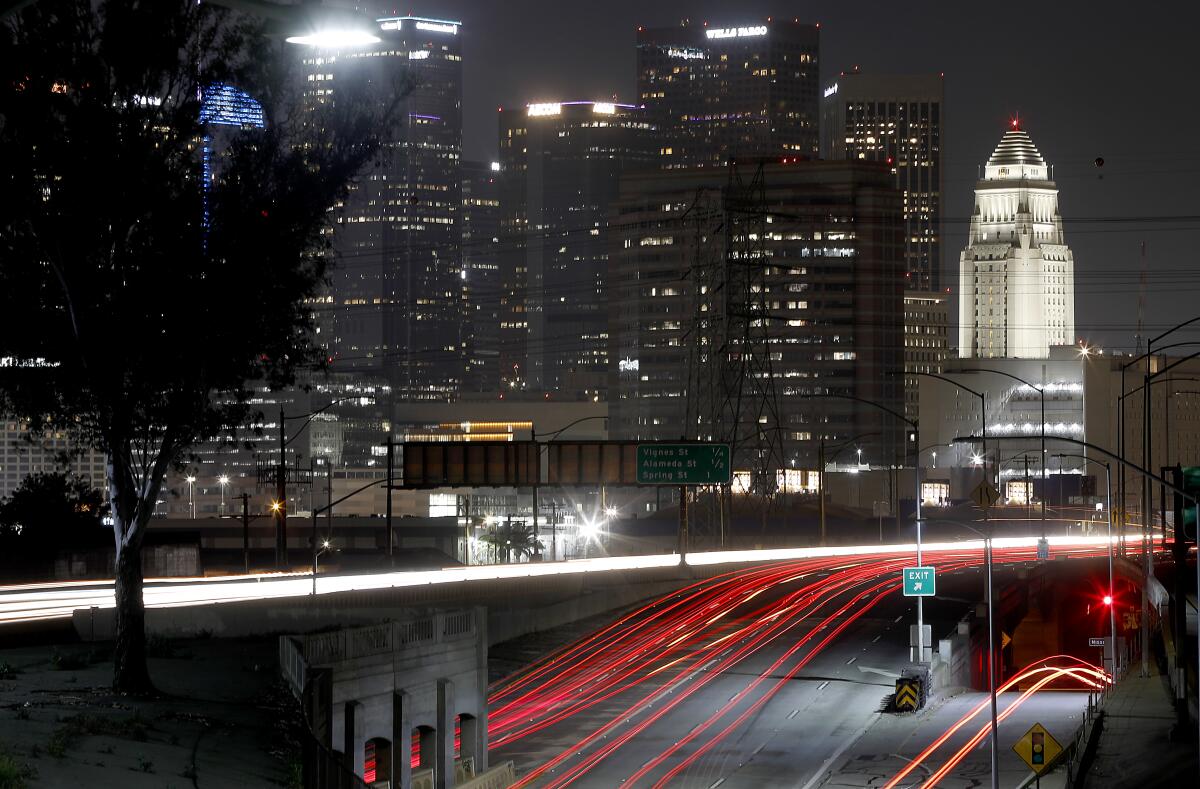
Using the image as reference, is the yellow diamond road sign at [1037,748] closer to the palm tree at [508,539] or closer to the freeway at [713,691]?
the freeway at [713,691]

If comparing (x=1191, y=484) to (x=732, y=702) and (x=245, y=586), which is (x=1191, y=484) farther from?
(x=245, y=586)

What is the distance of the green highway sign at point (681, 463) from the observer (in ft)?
258

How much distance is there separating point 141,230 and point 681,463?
1930 inches

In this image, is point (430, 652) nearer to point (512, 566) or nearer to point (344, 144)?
point (344, 144)

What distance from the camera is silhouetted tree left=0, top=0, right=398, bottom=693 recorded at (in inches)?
1219

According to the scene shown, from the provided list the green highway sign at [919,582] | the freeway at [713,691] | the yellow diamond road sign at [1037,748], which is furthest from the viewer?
the green highway sign at [919,582]

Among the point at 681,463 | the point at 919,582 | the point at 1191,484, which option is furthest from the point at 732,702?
the point at 681,463

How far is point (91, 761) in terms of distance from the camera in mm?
25047

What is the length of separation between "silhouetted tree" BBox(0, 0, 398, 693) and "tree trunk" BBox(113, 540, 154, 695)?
41 millimetres

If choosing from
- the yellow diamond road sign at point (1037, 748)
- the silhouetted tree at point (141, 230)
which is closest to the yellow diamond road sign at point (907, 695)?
the yellow diamond road sign at point (1037, 748)

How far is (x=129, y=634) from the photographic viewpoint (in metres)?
33.0

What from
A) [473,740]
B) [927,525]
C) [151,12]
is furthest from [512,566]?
[927,525]

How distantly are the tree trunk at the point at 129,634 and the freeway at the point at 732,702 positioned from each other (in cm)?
1435

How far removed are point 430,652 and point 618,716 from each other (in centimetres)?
1194
